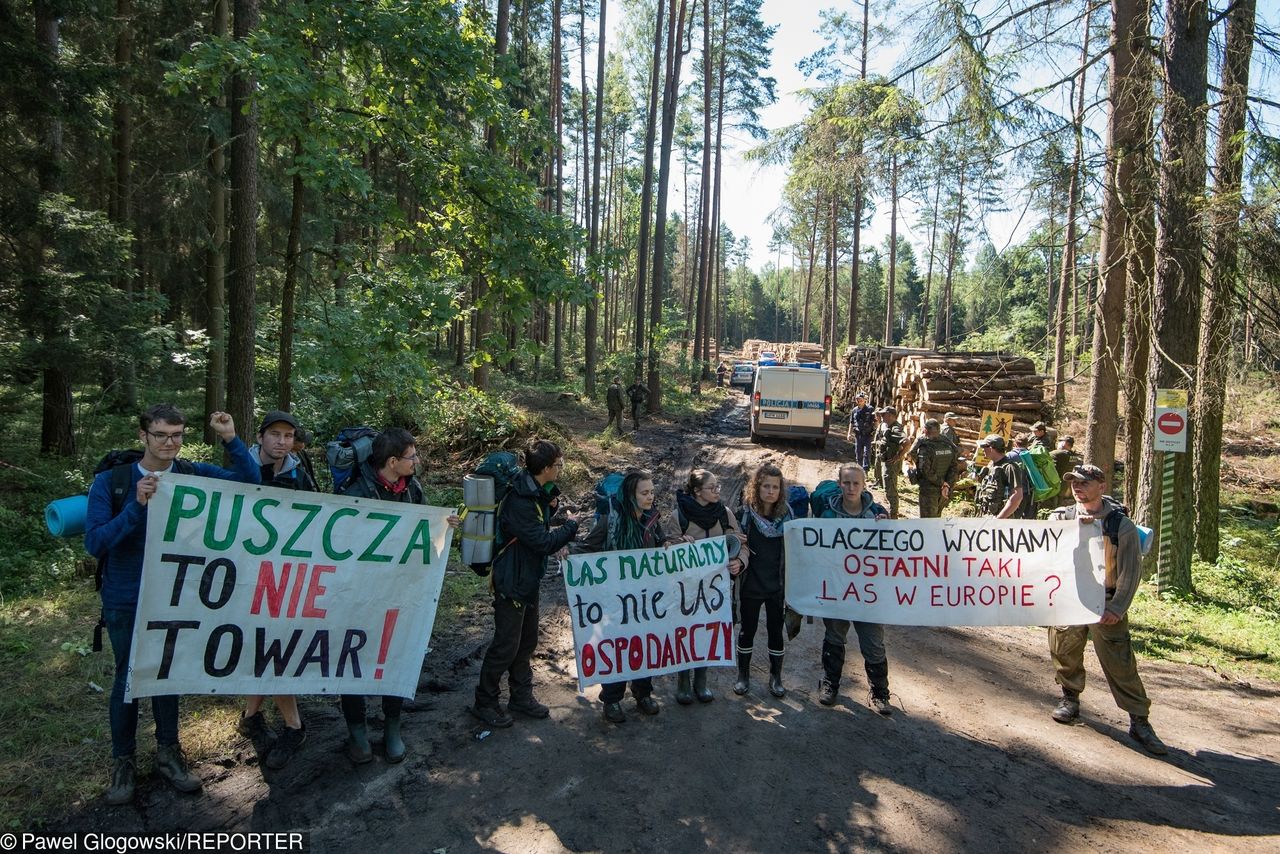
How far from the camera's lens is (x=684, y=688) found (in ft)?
17.5

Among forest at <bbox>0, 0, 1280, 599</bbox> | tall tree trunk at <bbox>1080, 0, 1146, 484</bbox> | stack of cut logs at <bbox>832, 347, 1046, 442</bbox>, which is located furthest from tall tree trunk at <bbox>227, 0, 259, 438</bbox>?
stack of cut logs at <bbox>832, 347, 1046, 442</bbox>

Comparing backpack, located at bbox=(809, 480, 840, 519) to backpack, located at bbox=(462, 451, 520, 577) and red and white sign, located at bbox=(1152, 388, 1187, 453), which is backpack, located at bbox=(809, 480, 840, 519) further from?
red and white sign, located at bbox=(1152, 388, 1187, 453)

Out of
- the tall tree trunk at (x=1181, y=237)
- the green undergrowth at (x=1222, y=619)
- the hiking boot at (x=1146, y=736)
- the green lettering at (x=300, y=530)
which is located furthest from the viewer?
the tall tree trunk at (x=1181, y=237)

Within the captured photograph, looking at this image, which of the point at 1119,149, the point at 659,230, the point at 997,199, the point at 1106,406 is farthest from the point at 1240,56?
the point at 659,230

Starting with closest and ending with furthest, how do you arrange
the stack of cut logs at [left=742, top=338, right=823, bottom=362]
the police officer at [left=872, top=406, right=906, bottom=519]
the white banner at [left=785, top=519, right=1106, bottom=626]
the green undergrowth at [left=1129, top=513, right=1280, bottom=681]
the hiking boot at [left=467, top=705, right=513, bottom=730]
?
1. the hiking boot at [left=467, top=705, right=513, bottom=730]
2. the white banner at [left=785, top=519, right=1106, bottom=626]
3. the green undergrowth at [left=1129, top=513, right=1280, bottom=681]
4. the police officer at [left=872, top=406, right=906, bottom=519]
5. the stack of cut logs at [left=742, top=338, right=823, bottom=362]

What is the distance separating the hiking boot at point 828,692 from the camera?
5.38 m

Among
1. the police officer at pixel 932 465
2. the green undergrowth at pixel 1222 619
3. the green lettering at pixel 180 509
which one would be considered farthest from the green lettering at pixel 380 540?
the police officer at pixel 932 465

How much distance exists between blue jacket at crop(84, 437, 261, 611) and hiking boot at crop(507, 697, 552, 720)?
8.05 ft

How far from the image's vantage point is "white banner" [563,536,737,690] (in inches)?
194

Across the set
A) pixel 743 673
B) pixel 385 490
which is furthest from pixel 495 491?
pixel 743 673

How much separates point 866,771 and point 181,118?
16987 millimetres

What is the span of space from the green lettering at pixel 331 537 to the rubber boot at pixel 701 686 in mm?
2695

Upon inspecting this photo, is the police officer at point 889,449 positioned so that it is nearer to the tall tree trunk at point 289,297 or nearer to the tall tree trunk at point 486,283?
the tall tree trunk at point 486,283

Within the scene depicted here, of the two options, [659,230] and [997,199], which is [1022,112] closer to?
[997,199]
